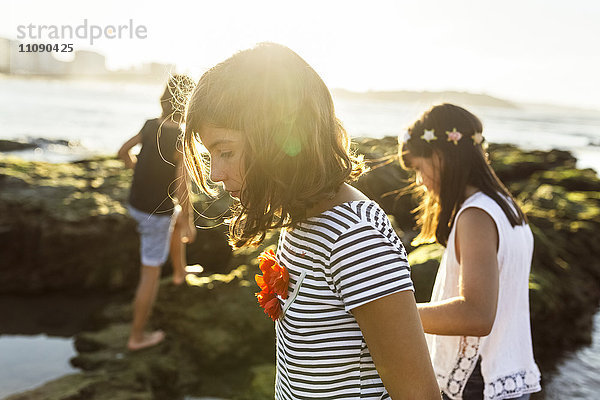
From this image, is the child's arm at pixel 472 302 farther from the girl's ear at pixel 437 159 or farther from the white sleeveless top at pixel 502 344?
the girl's ear at pixel 437 159

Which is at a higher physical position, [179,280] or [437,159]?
[437,159]

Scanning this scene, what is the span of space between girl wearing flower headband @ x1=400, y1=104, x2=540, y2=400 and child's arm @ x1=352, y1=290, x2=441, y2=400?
0.62 metres

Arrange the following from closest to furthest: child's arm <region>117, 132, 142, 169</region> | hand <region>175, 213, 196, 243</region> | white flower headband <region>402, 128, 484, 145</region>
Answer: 1. white flower headband <region>402, 128, 484, 145</region>
2. child's arm <region>117, 132, 142, 169</region>
3. hand <region>175, 213, 196, 243</region>

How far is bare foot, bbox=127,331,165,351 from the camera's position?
4371 mm

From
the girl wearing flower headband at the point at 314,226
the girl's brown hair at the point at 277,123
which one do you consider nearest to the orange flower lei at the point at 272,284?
the girl wearing flower headband at the point at 314,226

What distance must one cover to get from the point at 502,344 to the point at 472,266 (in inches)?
19.7

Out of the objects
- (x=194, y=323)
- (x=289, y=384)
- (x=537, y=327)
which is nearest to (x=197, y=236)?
(x=194, y=323)

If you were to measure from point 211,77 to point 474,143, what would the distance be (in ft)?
4.73

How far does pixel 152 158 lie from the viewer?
445cm

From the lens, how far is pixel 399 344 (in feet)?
3.76

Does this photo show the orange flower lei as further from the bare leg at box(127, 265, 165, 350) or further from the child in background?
the bare leg at box(127, 265, 165, 350)

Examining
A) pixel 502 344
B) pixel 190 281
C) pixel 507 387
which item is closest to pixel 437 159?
pixel 502 344

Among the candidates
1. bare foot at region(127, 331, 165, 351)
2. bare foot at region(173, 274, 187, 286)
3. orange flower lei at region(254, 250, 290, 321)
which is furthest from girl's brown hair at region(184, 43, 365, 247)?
bare foot at region(173, 274, 187, 286)

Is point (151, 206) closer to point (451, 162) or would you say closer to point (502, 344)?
point (451, 162)
